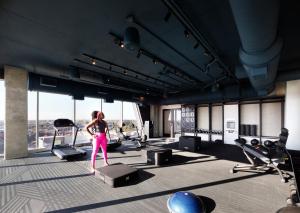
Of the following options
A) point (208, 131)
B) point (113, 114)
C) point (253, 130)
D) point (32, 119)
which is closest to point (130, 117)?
point (113, 114)

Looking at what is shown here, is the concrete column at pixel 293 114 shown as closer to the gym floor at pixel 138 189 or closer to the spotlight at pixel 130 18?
the gym floor at pixel 138 189

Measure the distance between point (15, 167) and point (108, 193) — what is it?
3.34 m

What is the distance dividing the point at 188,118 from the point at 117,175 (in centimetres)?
795

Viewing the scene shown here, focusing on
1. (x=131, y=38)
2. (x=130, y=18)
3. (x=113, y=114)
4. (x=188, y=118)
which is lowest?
(x=188, y=118)

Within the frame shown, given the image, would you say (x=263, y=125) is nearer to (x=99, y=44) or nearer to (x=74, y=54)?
(x=99, y=44)

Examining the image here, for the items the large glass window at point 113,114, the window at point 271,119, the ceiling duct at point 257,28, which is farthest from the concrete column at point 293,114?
the large glass window at point 113,114

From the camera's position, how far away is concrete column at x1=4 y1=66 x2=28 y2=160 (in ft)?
17.9

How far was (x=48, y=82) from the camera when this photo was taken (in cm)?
614

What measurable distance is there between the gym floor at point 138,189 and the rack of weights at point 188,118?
18.7 feet

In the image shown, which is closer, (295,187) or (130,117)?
(295,187)

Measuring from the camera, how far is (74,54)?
4.59m

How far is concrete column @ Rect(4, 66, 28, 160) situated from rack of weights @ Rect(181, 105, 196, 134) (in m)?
8.36

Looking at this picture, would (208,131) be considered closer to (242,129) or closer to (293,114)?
(242,129)

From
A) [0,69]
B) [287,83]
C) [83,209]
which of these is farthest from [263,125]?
[0,69]
